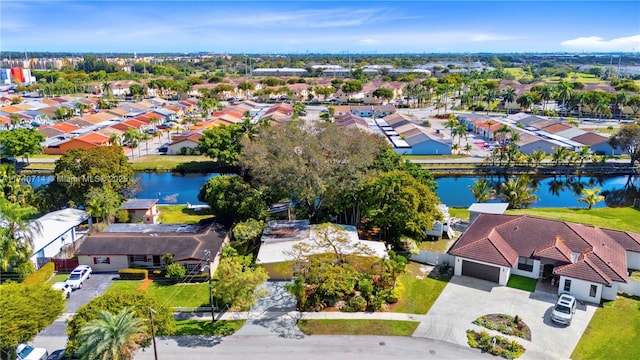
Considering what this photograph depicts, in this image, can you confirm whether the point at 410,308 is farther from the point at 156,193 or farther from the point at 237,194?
the point at 156,193

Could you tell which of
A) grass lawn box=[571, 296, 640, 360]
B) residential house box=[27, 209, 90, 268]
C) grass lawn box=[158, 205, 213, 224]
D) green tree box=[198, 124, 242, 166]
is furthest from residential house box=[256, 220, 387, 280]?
green tree box=[198, 124, 242, 166]

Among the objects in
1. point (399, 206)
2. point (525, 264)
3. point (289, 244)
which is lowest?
point (525, 264)

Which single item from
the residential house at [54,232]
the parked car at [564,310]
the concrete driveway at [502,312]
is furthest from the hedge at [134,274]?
the parked car at [564,310]


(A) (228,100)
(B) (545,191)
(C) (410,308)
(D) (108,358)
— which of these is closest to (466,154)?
(B) (545,191)

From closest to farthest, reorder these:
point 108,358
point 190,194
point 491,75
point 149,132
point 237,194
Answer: point 108,358
point 237,194
point 190,194
point 149,132
point 491,75

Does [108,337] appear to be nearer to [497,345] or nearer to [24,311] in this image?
[24,311]

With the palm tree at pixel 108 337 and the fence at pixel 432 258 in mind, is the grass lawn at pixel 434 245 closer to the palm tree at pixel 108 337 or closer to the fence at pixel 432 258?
the fence at pixel 432 258

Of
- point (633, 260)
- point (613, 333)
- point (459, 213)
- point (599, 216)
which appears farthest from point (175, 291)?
point (599, 216)
